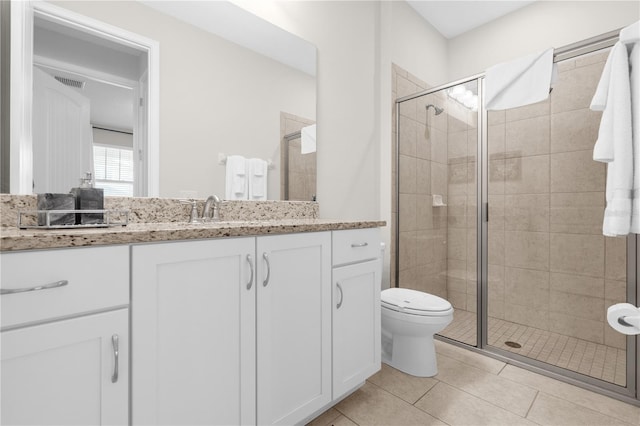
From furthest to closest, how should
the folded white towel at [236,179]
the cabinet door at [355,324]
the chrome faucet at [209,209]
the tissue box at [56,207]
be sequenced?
the folded white towel at [236,179] < the chrome faucet at [209,209] < the cabinet door at [355,324] < the tissue box at [56,207]

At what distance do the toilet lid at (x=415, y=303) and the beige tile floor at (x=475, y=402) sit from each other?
1.29ft

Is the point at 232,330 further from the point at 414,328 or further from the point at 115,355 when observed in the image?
the point at 414,328

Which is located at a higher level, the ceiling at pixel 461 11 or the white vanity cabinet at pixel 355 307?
the ceiling at pixel 461 11

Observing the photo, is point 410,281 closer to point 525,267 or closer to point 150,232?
point 525,267

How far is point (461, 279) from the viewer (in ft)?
7.44

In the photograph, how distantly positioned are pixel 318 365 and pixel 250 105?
1.35m

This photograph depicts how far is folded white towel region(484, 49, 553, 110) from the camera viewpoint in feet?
6.03

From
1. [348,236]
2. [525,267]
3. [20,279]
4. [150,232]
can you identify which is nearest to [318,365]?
[348,236]

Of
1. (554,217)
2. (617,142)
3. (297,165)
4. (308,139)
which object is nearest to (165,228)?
(297,165)

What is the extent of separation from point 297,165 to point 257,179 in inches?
12.1

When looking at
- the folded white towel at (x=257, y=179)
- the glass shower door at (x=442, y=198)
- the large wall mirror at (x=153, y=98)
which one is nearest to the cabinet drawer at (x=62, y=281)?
the large wall mirror at (x=153, y=98)

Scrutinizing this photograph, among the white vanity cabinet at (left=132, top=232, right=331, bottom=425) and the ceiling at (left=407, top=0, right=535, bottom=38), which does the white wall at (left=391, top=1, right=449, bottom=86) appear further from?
the white vanity cabinet at (left=132, top=232, right=331, bottom=425)

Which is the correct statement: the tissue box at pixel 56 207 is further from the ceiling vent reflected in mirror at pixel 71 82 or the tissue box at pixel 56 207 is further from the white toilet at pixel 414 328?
the white toilet at pixel 414 328

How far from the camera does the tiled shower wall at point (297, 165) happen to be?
71.6 inches
